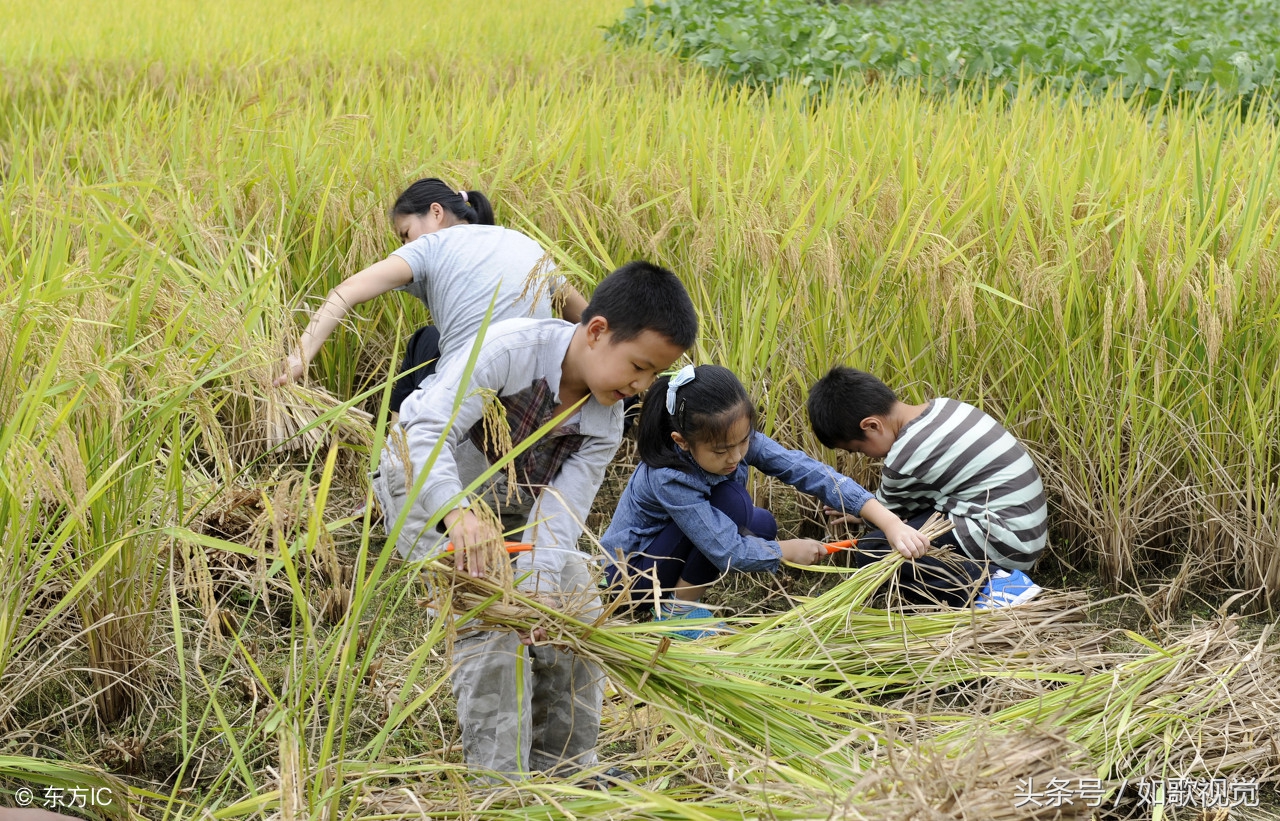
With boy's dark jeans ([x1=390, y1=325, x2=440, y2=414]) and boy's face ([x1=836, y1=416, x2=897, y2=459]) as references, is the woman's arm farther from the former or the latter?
boy's face ([x1=836, y1=416, x2=897, y2=459])

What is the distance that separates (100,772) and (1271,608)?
2.22 metres

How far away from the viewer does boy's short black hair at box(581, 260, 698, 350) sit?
5.63 ft

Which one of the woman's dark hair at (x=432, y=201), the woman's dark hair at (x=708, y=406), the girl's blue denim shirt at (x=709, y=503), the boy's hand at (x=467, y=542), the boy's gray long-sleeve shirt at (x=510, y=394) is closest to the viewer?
the boy's hand at (x=467, y=542)

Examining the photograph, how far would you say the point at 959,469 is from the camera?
241 cm

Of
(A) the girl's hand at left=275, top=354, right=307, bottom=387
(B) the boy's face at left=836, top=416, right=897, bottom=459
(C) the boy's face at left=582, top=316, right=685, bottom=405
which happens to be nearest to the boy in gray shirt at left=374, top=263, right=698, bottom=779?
(C) the boy's face at left=582, top=316, right=685, bottom=405

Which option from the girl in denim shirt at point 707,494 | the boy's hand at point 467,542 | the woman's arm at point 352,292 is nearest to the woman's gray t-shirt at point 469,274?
the woman's arm at point 352,292

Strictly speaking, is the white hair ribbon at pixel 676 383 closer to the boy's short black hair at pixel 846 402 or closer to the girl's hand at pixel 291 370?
the boy's short black hair at pixel 846 402

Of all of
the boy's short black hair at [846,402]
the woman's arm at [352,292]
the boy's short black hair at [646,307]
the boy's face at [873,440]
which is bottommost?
the boy's face at [873,440]

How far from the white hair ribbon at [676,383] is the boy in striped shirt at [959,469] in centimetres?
35

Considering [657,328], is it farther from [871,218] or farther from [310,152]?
[310,152]

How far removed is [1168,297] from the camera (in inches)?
93.7

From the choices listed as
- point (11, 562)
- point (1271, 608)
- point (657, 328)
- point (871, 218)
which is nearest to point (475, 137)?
point (871, 218)

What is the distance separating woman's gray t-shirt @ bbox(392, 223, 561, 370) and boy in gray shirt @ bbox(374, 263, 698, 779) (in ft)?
2.06

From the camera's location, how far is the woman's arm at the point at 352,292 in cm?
246
